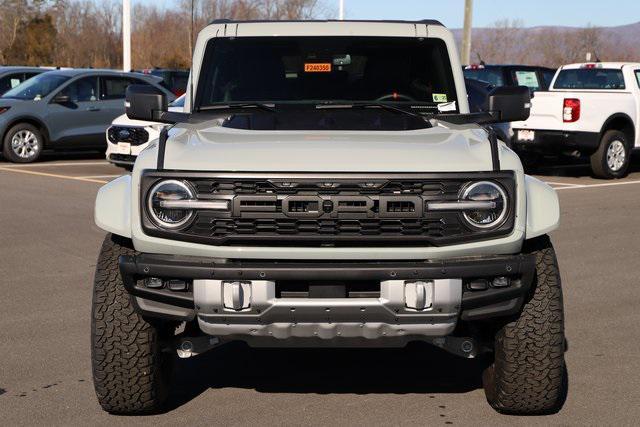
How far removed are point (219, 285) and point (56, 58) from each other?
216 feet

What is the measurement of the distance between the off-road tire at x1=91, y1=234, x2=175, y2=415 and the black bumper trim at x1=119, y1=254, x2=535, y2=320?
0.26m

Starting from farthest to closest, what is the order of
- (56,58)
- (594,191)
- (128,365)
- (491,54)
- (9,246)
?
(491,54)
(56,58)
(594,191)
(9,246)
(128,365)

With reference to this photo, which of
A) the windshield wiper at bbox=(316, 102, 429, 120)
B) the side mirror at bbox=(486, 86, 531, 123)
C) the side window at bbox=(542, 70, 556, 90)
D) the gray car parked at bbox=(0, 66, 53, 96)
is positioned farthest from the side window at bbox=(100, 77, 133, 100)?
the side mirror at bbox=(486, 86, 531, 123)

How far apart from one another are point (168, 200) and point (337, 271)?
0.79 m

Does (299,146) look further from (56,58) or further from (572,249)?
(56,58)

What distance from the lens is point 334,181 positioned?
194 inches

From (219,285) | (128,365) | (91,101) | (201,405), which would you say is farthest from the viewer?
(91,101)

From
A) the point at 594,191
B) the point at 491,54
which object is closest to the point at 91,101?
the point at 594,191

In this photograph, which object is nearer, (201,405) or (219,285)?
(219,285)

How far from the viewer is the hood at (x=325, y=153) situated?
16.3 feet

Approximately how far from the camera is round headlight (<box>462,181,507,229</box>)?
5000 millimetres

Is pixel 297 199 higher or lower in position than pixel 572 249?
higher

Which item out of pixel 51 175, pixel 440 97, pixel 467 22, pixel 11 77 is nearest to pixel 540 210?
pixel 440 97

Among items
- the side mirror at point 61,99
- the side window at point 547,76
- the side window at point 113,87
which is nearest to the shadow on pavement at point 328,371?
the side mirror at point 61,99
